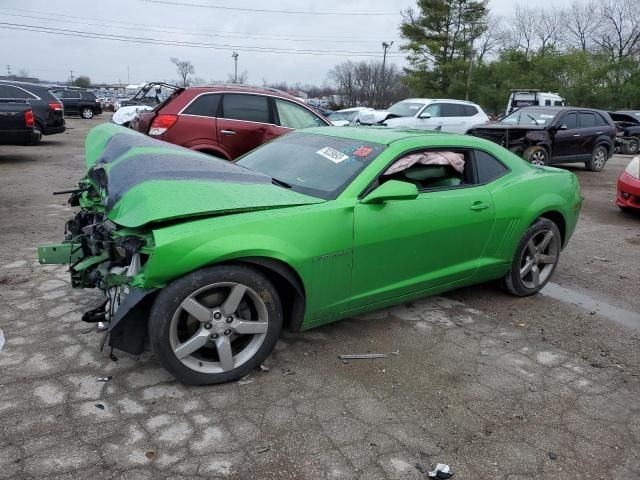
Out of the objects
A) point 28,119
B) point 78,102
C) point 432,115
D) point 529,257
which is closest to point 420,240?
point 529,257

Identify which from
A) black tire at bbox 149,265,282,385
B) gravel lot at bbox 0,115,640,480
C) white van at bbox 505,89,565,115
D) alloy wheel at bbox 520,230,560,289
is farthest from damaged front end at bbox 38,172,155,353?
white van at bbox 505,89,565,115

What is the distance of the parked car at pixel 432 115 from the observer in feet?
47.5

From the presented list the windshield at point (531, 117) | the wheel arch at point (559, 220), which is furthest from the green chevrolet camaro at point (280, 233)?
the windshield at point (531, 117)

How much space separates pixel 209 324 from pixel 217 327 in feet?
0.16

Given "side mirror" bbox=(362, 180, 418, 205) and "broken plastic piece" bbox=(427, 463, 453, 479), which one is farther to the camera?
"side mirror" bbox=(362, 180, 418, 205)

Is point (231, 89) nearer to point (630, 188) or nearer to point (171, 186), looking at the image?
point (171, 186)

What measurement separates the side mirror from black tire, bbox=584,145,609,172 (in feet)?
38.5

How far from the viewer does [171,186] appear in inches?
121

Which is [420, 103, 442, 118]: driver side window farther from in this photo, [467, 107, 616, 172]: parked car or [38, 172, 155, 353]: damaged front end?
[38, 172, 155, 353]: damaged front end

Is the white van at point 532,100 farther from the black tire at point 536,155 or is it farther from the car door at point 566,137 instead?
the black tire at point 536,155

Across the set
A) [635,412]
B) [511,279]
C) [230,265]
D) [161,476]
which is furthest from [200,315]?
[511,279]

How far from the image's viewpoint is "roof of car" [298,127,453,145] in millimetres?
3785

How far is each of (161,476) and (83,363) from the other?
1.17m

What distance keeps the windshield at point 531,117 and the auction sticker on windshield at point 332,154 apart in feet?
32.4
